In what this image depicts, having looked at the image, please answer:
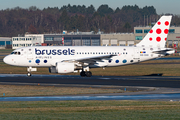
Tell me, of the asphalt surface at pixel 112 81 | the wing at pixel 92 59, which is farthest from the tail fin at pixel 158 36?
the asphalt surface at pixel 112 81

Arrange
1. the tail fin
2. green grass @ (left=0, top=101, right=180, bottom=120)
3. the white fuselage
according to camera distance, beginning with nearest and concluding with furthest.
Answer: green grass @ (left=0, top=101, right=180, bottom=120)
the white fuselage
the tail fin

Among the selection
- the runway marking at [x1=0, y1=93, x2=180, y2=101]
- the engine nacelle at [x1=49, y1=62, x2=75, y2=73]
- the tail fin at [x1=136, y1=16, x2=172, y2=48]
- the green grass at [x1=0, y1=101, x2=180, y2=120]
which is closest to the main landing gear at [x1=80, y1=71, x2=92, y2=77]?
the engine nacelle at [x1=49, y1=62, x2=75, y2=73]

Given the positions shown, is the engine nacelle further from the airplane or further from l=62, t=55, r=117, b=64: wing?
l=62, t=55, r=117, b=64: wing

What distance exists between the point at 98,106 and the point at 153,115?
4.26m

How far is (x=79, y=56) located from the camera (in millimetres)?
44406

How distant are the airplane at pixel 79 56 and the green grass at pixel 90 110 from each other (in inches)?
785

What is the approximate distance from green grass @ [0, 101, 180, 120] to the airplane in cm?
1993

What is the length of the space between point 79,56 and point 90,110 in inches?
983

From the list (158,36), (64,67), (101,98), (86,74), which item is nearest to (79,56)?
(86,74)

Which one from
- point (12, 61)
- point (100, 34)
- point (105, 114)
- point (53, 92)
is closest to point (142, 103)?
point (105, 114)

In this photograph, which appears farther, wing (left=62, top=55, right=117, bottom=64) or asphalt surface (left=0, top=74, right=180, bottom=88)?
wing (left=62, top=55, right=117, bottom=64)

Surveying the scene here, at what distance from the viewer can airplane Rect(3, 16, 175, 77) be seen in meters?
43.3

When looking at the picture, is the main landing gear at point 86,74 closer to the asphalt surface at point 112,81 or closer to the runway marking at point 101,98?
the asphalt surface at point 112,81

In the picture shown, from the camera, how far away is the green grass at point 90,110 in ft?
57.6
